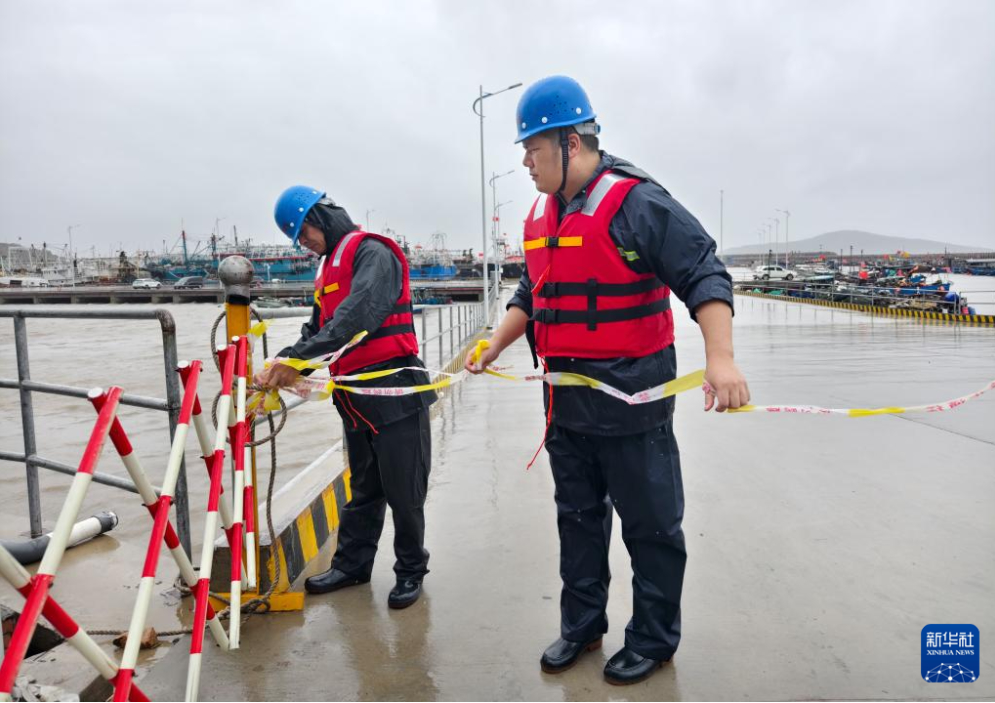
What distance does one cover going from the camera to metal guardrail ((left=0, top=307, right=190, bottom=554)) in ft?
10.5

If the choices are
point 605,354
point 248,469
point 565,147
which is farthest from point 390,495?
point 565,147

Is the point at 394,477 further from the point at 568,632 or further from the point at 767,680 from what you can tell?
the point at 767,680

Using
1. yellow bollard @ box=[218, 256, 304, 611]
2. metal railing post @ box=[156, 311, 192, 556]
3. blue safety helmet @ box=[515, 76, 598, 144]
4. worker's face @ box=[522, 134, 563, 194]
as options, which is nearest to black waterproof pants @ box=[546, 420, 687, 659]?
worker's face @ box=[522, 134, 563, 194]

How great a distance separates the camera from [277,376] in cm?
293

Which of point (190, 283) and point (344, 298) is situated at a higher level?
point (190, 283)

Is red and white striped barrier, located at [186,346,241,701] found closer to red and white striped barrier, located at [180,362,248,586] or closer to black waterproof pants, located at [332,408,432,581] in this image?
red and white striped barrier, located at [180,362,248,586]

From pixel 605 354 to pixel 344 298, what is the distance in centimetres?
118

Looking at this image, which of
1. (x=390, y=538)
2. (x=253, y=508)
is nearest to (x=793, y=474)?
(x=390, y=538)

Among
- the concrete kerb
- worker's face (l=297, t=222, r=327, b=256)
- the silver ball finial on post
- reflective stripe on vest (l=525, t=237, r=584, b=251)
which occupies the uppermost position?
worker's face (l=297, t=222, r=327, b=256)

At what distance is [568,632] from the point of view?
2.59 m

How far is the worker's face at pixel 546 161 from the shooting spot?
2.49 metres

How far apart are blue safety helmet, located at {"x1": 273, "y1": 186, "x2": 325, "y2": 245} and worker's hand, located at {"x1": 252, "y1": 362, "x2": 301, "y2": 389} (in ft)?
1.98

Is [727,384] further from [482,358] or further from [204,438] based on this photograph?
[204,438]

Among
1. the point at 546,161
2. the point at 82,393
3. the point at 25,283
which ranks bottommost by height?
the point at 82,393
